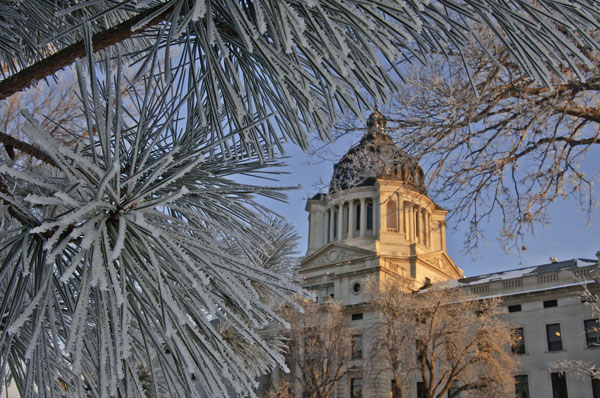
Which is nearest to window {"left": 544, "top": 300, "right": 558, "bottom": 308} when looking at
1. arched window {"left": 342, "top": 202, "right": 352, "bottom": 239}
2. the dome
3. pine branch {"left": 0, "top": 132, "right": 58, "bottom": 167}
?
arched window {"left": 342, "top": 202, "right": 352, "bottom": 239}

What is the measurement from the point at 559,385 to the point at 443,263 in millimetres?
20465

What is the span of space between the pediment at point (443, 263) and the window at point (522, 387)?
16544 mm

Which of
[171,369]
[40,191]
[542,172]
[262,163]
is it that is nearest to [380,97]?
[262,163]

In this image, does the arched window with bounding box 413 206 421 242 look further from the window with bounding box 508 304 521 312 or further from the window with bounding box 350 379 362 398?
the window with bounding box 508 304 521 312

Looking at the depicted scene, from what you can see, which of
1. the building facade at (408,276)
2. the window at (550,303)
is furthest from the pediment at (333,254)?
the window at (550,303)

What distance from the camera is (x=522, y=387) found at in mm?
28281

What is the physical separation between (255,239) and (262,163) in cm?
21

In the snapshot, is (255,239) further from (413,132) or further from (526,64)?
(413,132)

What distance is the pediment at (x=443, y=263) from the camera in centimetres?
4491

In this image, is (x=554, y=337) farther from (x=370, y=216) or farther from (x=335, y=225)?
(x=335, y=225)

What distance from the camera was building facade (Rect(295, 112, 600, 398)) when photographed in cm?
2200

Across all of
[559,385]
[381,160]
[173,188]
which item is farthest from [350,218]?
[173,188]

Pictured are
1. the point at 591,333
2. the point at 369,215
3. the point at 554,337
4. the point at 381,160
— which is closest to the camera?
the point at 381,160

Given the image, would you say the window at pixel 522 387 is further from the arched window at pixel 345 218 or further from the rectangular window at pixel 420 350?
the arched window at pixel 345 218
